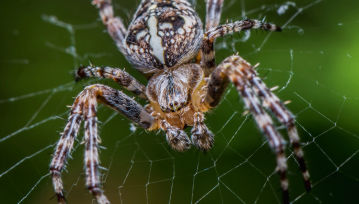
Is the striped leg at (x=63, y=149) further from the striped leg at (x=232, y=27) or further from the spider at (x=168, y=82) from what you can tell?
the striped leg at (x=232, y=27)

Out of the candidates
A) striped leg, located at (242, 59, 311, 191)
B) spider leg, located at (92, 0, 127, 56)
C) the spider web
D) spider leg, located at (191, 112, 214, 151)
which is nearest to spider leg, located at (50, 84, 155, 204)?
the spider web

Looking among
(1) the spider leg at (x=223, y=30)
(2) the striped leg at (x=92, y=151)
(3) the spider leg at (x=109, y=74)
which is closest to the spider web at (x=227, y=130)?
(2) the striped leg at (x=92, y=151)

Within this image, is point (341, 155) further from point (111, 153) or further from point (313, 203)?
point (111, 153)

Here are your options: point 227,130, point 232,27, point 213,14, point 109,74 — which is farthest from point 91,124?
point 213,14

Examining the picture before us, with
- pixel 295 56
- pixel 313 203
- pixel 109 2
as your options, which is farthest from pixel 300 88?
pixel 109 2

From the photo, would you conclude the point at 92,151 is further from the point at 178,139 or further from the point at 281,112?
the point at 281,112
